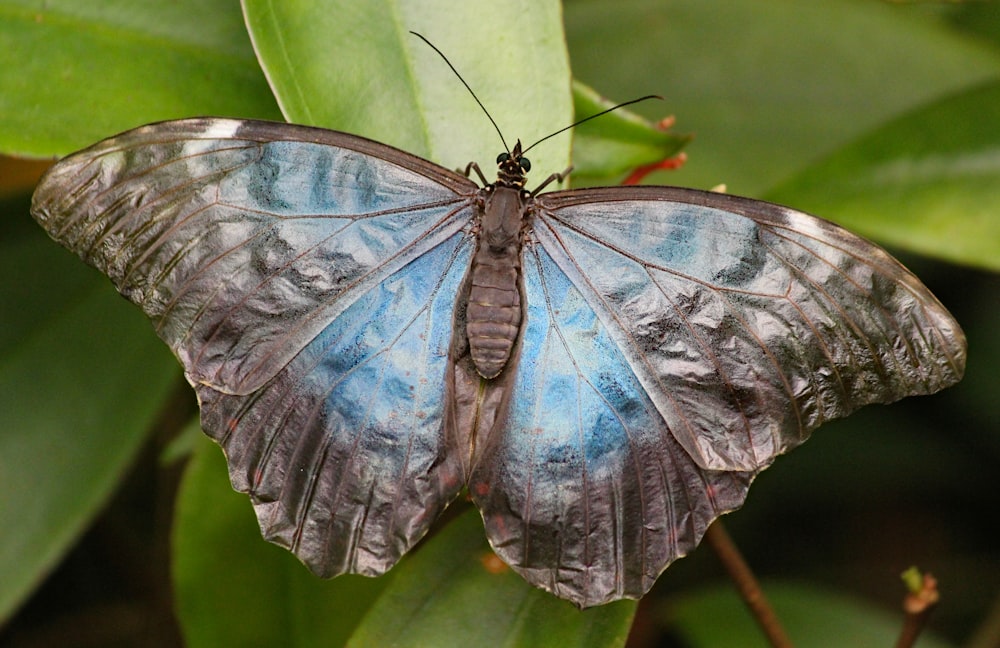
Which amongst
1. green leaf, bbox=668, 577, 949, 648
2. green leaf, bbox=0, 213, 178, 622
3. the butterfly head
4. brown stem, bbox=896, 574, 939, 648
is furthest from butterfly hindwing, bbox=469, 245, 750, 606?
green leaf, bbox=668, 577, 949, 648

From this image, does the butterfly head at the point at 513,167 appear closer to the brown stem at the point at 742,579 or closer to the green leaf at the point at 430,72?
the green leaf at the point at 430,72

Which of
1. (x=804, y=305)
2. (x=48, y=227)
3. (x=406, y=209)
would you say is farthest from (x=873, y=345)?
(x=48, y=227)

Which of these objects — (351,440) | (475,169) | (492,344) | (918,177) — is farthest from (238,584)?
(918,177)

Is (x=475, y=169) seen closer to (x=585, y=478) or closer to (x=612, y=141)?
(x=612, y=141)

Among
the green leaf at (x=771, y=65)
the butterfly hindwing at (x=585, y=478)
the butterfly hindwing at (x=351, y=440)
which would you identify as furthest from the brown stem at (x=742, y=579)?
the green leaf at (x=771, y=65)

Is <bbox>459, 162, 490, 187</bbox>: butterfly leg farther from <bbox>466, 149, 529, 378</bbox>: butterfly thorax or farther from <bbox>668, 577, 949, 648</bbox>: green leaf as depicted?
<bbox>668, 577, 949, 648</bbox>: green leaf

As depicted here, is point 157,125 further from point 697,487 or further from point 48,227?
point 697,487
